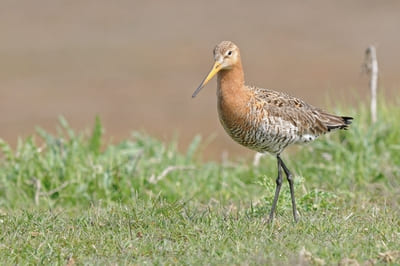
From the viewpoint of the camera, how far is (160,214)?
7504 mm

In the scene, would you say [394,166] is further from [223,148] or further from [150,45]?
[150,45]

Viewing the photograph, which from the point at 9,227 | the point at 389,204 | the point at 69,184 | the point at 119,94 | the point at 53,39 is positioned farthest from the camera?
the point at 53,39

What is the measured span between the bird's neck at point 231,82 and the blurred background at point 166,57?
5.86 m

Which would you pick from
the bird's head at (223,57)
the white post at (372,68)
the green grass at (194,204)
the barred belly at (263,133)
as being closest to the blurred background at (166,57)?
the white post at (372,68)

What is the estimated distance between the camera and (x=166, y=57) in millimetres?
18281

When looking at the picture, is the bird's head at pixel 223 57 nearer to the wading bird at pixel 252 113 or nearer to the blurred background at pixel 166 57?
the wading bird at pixel 252 113

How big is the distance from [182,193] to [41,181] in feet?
4.63

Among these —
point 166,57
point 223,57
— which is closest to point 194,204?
point 223,57

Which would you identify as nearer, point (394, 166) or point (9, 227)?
point (9, 227)

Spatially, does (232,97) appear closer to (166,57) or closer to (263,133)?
(263,133)

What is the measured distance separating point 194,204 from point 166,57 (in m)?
9.58

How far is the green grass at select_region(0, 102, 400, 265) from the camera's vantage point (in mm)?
6586

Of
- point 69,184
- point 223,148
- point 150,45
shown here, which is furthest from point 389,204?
point 150,45

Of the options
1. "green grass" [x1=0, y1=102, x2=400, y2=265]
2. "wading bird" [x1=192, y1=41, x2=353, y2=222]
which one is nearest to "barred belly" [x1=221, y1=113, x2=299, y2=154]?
"wading bird" [x1=192, y1=41, x2=353, y2=222]
